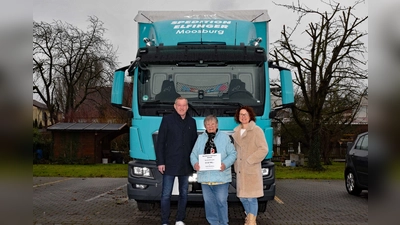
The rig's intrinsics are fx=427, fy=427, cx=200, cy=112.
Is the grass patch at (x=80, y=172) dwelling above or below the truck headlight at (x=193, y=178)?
below

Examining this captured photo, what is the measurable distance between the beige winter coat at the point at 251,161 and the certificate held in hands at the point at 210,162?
417mm

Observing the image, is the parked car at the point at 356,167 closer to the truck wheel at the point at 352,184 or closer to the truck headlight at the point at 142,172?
the truck wheel at the point at 352,184

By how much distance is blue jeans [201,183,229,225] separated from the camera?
21.1 feet

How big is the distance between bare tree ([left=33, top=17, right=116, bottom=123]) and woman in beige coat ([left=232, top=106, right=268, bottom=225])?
31.2 metres

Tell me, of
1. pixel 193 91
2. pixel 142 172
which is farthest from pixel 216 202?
pixel 193 91

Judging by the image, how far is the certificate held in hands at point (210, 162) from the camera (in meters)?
6.29

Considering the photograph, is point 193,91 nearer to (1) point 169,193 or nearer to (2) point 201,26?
(2) point 201,26

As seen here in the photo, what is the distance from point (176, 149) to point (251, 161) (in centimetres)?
121

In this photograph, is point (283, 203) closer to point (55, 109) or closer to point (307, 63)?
point (307, 63)

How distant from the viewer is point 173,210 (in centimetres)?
906

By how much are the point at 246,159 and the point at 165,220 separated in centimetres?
167

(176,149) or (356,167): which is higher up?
(176,149)

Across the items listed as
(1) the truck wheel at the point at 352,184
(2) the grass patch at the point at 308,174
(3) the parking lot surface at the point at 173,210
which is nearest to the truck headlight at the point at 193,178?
(3) the parking lot surface at the point at 173,210

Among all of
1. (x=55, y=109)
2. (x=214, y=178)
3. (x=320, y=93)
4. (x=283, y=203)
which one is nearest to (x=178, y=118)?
(x=214, y=178)
